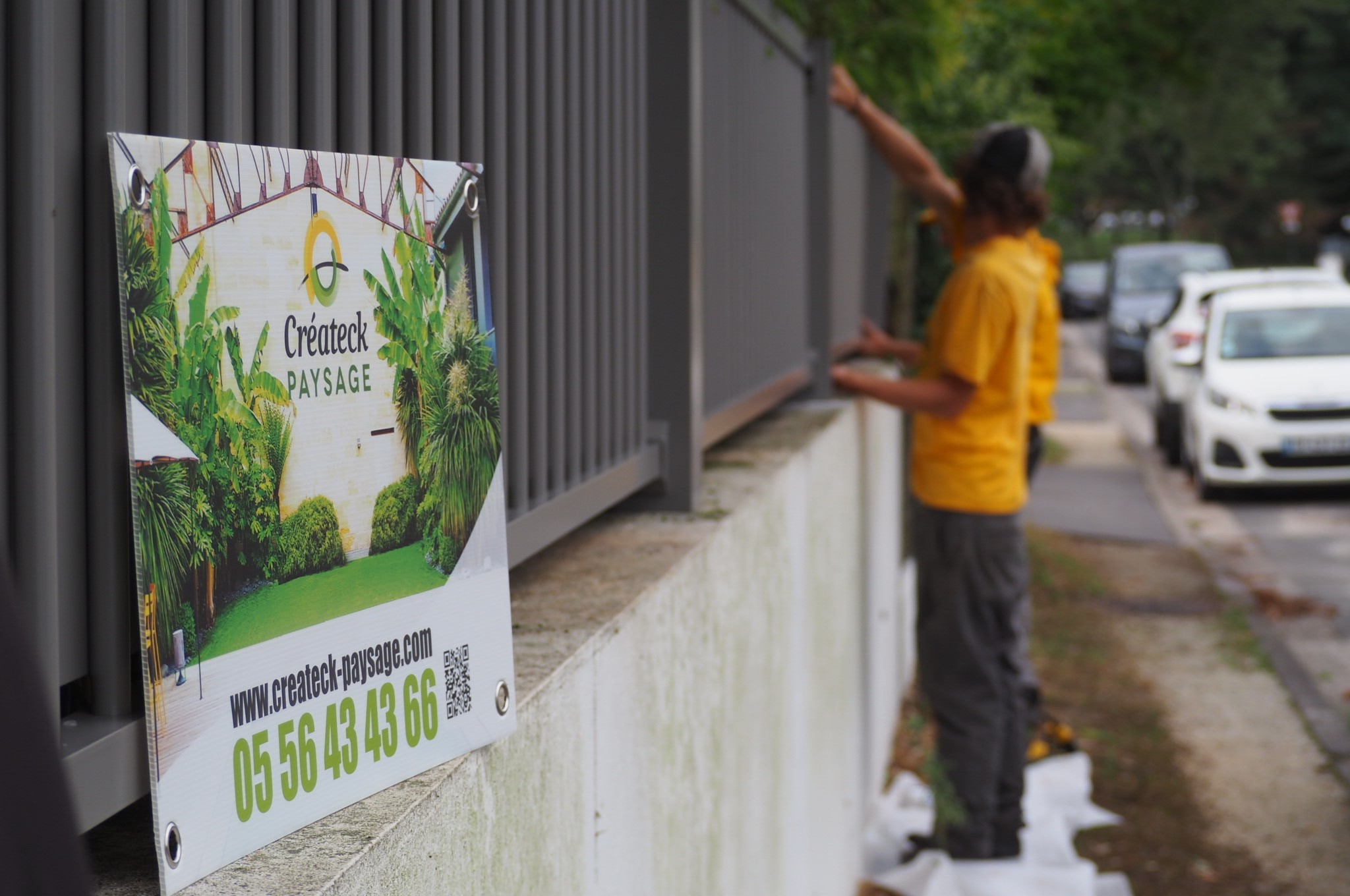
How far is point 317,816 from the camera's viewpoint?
1.28 meters

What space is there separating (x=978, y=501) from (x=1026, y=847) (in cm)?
126

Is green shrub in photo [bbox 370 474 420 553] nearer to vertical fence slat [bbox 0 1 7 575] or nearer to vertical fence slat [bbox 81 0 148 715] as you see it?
vertical fence slat [bbox 81 0 148 715]

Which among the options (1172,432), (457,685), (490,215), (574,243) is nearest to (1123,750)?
(574,243)

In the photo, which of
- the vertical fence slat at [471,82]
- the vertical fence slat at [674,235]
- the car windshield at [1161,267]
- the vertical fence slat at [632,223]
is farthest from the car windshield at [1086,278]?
the vertical fence slat at [471,82]

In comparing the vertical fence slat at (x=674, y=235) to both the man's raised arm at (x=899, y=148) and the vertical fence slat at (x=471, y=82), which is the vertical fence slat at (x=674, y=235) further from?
the man's raised arm at (x=899, y=148)

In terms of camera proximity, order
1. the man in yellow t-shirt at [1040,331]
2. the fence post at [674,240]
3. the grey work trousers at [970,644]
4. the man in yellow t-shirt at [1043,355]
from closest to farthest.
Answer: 1. the fence post at [674,240]
2. the grey work trousers at [970,644]
3. the man in yellow t-shirt at [1040,331]
4. the man in yellow t-shirt at [1043,355]

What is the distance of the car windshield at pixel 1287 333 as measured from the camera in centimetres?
1319

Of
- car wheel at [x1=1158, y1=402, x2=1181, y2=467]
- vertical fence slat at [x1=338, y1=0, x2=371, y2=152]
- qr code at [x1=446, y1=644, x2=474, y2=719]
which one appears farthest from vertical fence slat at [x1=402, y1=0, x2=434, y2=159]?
car wheel at [x1=1158, y1=402, x2=1181, y2=467]

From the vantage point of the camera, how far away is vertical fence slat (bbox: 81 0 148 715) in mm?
1096

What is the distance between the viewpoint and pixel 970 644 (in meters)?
4.59

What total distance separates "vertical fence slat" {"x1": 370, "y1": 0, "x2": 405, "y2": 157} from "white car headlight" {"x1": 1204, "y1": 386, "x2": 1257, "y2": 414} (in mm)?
→ 11968

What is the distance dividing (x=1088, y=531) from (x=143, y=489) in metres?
11.2

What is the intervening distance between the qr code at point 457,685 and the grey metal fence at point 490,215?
340mm

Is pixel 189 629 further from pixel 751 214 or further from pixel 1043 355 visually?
pixel 1043 355
